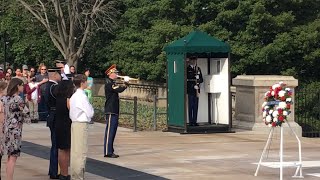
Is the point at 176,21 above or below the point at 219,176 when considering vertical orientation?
above

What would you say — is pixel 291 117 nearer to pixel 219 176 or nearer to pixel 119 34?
pixel 219 176

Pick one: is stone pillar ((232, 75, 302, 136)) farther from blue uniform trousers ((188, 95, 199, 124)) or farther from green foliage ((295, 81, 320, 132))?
green foliage ((295, 81, 320, 132))

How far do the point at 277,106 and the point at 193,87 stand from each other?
26.6 feet

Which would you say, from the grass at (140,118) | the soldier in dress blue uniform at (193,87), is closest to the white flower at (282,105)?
the soldier in dress blue uniform at (193,87)

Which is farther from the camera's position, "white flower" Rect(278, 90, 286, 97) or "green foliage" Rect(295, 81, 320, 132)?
"green foliage" Rect(295, 81, 320, 132)

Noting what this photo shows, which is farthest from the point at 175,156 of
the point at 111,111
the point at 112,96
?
the point at 112,96

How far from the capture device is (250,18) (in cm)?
3584

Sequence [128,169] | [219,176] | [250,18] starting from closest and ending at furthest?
[219,176]
[128,169]
[250,18]

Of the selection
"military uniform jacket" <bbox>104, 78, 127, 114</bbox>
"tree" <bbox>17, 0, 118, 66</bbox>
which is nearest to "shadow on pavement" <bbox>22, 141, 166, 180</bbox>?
"military uniform jacket" <bbox>104, 78, 127, 114</bbox>

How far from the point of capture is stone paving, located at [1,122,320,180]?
13.7m

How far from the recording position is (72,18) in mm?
47406

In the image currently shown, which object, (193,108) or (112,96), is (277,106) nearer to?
(112,96)

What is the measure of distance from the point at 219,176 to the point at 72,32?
35791 millimetres

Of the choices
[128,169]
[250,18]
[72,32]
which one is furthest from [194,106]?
[72,32]
